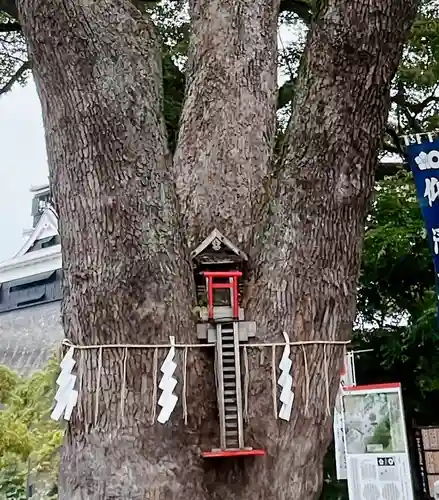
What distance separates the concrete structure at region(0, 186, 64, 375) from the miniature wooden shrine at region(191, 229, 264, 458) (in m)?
9.19

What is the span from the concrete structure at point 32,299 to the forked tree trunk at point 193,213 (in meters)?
9.12

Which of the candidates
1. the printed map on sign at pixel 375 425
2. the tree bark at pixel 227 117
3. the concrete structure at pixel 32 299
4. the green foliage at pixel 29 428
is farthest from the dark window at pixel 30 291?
the tree bark at pixel 227 117

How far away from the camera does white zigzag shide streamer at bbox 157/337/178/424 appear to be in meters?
1.50

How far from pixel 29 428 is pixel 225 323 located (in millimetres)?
5963

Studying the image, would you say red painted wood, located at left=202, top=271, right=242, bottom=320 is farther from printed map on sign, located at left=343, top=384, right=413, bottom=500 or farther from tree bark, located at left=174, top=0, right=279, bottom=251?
printed map on sign, located at left=343, top=384, right=413, bottom=500

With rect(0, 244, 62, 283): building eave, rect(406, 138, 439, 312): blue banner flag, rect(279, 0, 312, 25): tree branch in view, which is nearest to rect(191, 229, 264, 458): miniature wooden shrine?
rect(406, 138, 439, 312): blue banner flag

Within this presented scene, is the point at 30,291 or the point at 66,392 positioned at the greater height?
the point at 30,291

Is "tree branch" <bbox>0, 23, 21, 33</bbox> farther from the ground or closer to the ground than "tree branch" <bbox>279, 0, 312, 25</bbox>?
farther from the ground

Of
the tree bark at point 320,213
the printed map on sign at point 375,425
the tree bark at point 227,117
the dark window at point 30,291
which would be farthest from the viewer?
the dark window at point 30,291

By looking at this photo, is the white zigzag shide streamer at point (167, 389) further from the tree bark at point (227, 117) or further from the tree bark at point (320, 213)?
the tree bark at point (227, 117)

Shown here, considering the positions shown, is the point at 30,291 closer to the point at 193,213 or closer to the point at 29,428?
the point at 29,428

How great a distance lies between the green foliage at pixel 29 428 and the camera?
6360 millimetres

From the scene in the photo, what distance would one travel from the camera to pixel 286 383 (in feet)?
5.18

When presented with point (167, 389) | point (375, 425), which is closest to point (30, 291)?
point (375, 425)
